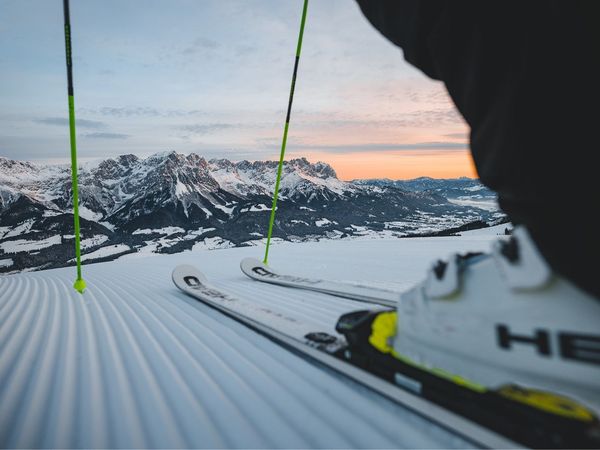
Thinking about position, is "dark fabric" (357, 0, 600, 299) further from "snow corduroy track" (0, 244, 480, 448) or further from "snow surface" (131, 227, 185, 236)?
"snow surface" (131, 227, 185, 236)

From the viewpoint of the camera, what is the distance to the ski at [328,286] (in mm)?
3119

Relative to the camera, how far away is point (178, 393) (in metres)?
1.70

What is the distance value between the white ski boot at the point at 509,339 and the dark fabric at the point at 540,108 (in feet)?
0.39

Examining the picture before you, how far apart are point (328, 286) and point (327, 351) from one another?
81.1 inches

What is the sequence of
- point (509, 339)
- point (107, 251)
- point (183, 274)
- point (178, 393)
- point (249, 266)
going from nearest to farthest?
point (509, 339)
point (178, 393)
point (183, 274)
point (249, 266)
point (107, 251)

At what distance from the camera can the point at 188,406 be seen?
1574 millimetres

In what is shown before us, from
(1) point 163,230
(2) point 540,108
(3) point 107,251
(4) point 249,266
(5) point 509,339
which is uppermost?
(2) point 540,108

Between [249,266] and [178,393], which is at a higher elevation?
[178,393]

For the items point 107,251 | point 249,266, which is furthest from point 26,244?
point 249,266

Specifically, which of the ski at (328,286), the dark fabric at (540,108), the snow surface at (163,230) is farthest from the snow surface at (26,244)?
the dark fabric at (540,108)

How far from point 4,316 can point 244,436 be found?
11.1ft

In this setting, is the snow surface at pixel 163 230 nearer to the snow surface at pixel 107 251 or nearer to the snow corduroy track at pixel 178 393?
the snow surface at pixel 107 251

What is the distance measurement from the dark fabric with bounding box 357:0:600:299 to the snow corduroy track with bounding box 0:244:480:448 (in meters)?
0.91

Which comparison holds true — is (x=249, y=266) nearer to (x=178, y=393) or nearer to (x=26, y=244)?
(x=178, y=393)
